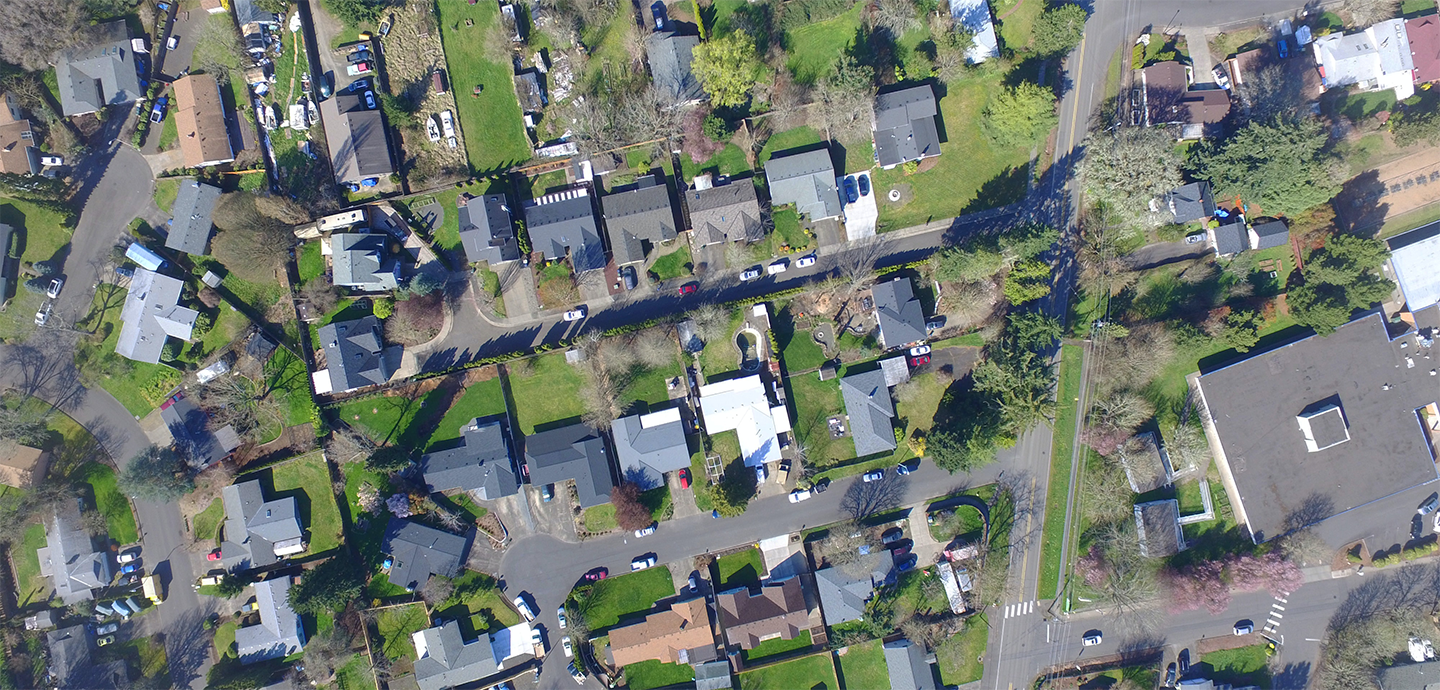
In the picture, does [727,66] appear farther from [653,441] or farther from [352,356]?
[352,356]

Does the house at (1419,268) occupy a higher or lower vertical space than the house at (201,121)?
lower

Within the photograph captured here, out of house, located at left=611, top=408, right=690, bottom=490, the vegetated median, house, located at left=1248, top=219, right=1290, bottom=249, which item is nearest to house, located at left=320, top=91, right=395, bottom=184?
house, located at left=611, top=408, right=690, bottom=490

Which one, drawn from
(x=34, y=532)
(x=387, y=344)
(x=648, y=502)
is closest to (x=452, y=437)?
(x=387, y=344)

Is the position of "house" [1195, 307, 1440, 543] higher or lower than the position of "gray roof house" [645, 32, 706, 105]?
lower

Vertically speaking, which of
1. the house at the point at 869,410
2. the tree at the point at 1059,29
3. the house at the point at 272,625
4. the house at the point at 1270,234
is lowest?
the house at the point at 272,625

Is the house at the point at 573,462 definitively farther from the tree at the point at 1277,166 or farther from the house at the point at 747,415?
the tree at the point at 1277,166

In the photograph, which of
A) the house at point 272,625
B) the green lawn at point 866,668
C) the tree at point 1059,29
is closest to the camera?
the tree at point 1059,29

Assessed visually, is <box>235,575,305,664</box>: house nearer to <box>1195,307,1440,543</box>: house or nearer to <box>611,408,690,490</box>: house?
<box>611,408,690,490</box>: house

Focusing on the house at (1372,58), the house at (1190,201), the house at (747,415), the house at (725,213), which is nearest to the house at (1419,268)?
the house at (1372,58)
